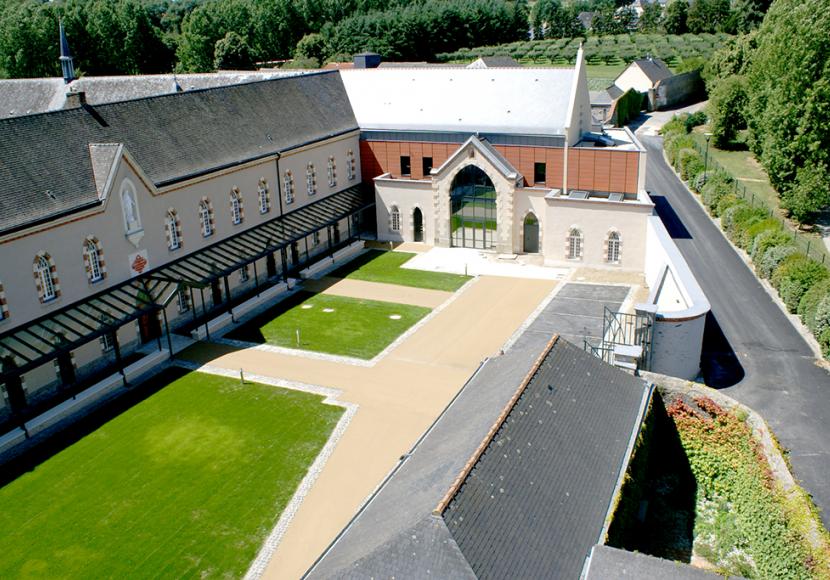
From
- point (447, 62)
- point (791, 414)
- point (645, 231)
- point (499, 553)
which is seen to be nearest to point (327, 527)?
point (499, 553)

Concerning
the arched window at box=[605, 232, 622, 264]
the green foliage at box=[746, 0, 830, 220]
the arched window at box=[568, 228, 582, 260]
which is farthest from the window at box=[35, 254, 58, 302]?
the green foliage at box=[746, 0, 830, 220]

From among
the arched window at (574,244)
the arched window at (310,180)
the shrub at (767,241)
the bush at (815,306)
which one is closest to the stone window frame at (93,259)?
the arched window at (310,180)

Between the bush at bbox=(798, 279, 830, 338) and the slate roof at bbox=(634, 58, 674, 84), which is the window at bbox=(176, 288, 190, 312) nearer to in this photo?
the bush at bbox=(798, 279, 830, 338)

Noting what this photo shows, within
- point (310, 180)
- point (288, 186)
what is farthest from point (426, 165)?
point (288, 186)

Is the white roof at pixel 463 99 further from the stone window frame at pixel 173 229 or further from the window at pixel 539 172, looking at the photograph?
the stone window frame at pixel 173 229

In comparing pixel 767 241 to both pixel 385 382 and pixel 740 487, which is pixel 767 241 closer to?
pixel 740 487

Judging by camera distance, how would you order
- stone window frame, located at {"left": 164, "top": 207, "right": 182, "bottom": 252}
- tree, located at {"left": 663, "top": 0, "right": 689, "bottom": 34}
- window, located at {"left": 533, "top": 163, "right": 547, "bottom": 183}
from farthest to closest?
tree, located at {"left": 663, "top": 0, "right": 689, "bottom": 34}
window, located at {"left": 533, "top": 163, "right": 547, "bottom": 183}
stone window frame, located at {"left": 164, "top": 207, "right": 182, "bottom": 252}

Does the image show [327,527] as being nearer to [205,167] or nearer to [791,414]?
[791,414]
